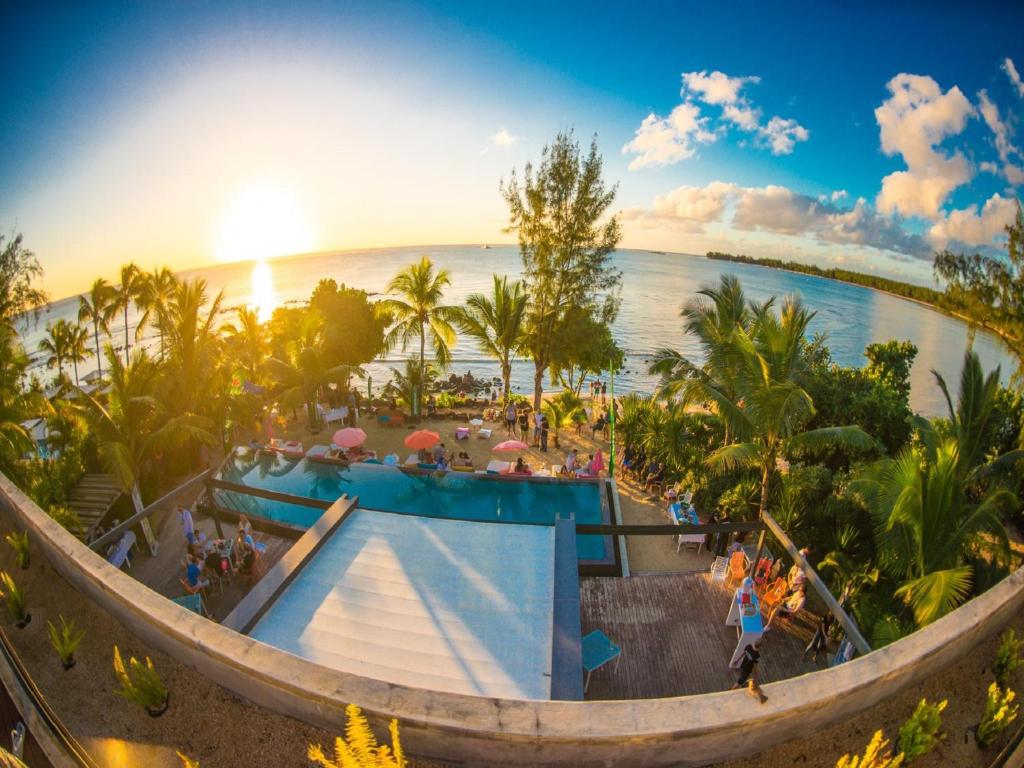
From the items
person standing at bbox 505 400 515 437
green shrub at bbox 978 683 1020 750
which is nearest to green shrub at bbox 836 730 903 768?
green shrub at bbox 978 683 1020 750

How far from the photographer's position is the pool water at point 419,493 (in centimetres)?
1268

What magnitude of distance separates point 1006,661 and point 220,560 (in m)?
12.6

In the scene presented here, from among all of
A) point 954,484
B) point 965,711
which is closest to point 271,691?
point 965,711

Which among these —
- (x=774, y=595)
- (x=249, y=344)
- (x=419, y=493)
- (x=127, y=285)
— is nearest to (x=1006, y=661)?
(x=774, y=595)

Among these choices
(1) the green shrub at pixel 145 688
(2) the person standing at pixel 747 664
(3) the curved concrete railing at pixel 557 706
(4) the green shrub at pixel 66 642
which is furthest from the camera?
(2) the person standing at pixel 747 664

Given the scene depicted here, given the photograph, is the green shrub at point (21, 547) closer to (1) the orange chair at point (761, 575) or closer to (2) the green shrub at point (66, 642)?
(2) the green shrub at point (66, 642)

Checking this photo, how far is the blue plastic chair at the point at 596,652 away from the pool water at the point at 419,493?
4.48 metres

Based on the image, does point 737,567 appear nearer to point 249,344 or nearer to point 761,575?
point 761,575

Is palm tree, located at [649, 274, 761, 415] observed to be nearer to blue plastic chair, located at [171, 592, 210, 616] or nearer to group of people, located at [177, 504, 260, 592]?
group of people, located at [177, 504, 260, 592]

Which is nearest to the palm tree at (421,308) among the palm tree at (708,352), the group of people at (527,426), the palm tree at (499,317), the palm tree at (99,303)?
the palm tree at (499,317)

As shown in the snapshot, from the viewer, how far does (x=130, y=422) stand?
12.0 m

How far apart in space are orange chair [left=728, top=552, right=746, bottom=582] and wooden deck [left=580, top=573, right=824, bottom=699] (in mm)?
331

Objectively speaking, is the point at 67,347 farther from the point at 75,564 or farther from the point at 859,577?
the point at 859,577

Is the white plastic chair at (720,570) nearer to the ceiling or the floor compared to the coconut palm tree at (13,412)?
nearer to the floor
